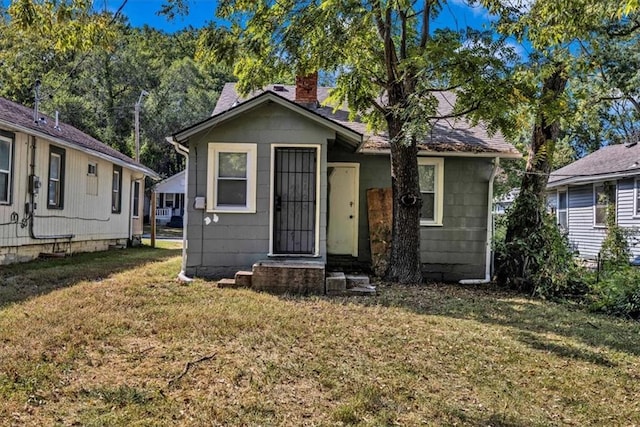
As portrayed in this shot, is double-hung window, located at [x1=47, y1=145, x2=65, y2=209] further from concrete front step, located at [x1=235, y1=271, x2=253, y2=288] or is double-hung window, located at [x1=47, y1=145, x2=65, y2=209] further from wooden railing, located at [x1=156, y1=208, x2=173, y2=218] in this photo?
wooden railing, located at [x1=156, y1=208, x2=173, y2=218]

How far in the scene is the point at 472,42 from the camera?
734 cm

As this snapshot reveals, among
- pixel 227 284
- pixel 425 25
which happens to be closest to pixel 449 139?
pixel 425 25

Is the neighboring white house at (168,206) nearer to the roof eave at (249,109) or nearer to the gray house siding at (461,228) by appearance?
the roof eave at (249,109)

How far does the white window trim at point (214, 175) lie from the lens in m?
7.85

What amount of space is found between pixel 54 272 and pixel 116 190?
6.85 m

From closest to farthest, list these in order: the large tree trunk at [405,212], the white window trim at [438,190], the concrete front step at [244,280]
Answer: the concrete front step at [244,280]
the large tree trunk at [405,212]
the white window trim at [438,190]

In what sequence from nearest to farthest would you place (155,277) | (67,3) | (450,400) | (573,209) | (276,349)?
(450,400) < (276,349) < (67,3) < (155,277) < (573,209)

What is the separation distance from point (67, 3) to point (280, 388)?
4.60 metres

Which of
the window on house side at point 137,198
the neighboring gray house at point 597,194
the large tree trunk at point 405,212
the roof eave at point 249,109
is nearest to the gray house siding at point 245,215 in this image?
the roof eave at point 249,109

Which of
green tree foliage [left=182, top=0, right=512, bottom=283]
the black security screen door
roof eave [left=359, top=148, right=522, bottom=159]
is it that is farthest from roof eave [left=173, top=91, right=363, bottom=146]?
roof eave [left=359, top=148, right=522, bottom=159]

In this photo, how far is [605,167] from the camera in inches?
589

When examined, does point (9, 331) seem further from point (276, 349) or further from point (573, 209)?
point (573, 209)

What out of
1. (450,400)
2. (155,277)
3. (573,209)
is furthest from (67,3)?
(573,209)

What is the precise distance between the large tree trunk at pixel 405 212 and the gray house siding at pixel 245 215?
1.30 metres
